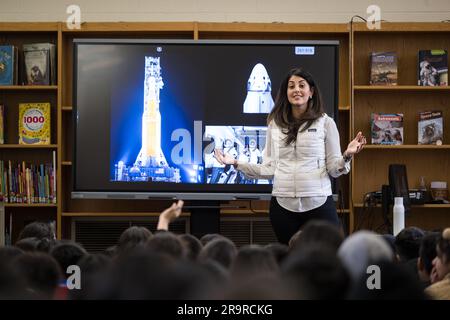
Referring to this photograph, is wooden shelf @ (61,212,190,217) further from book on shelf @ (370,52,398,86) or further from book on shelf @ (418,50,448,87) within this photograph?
book on shelf @ (418,50,448,87)

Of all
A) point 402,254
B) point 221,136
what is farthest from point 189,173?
point 402,254

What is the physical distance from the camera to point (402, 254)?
306 cm

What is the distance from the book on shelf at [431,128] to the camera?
228 inches

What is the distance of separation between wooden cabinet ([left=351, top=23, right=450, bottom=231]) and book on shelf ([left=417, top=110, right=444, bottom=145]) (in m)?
0.08

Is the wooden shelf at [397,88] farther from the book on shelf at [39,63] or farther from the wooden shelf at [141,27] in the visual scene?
the book on shelf at [39,63]

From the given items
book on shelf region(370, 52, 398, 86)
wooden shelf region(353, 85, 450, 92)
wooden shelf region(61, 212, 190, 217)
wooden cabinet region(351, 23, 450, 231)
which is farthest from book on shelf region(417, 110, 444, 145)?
wooden shelf region(61, 212, 190, 217)

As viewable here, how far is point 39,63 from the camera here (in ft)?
19.0

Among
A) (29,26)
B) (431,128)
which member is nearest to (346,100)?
(431,128)

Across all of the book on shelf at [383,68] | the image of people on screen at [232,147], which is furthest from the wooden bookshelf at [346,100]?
the image of people on screen at [232,147]

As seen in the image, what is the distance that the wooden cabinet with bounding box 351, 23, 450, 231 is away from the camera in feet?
19.3

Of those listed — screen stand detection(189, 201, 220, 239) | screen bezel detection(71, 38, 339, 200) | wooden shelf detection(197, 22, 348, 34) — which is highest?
wooden shelf detection(197, 22, 348, 34)
